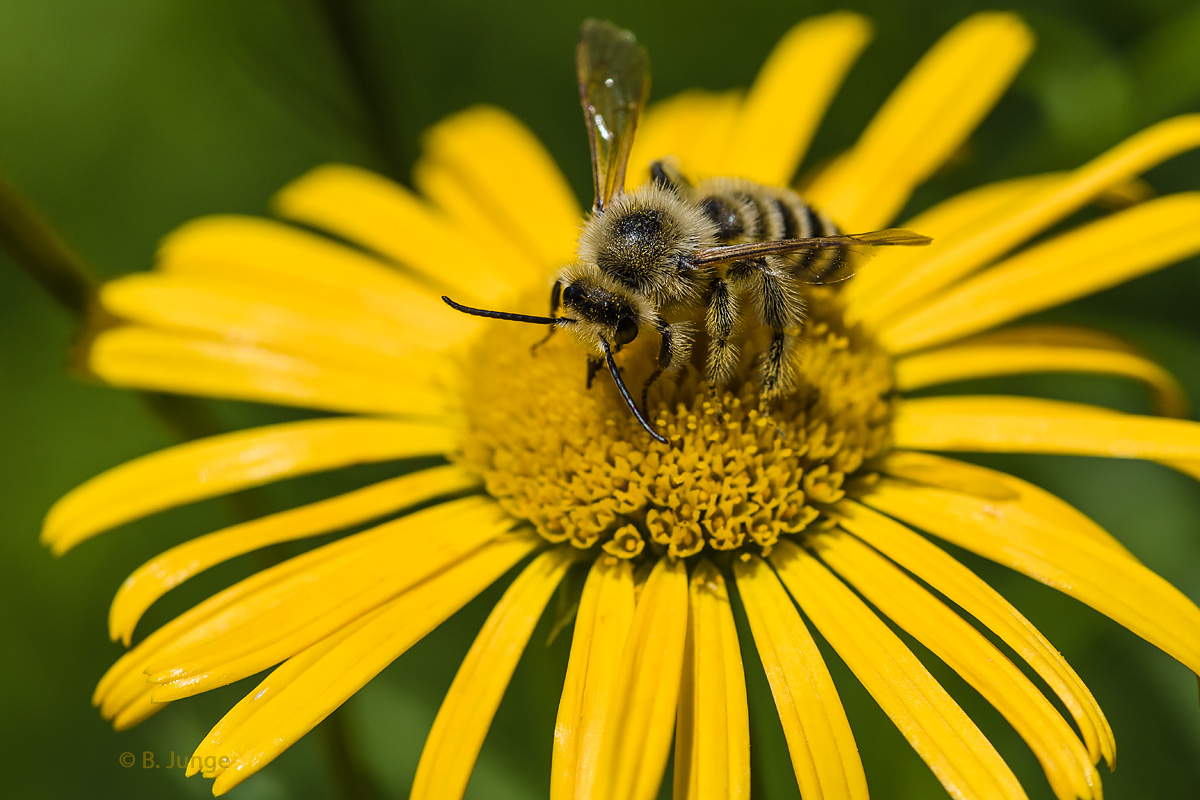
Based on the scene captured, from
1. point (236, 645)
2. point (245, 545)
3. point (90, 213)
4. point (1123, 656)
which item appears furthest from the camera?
point (90, 213)

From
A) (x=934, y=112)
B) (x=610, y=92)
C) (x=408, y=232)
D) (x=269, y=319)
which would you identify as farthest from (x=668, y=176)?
(x=269, y=319)

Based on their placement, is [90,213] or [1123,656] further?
[90,213]

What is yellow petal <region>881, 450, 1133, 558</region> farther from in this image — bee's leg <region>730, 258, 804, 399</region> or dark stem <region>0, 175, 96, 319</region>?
dark stem <region>0, 175, 96, 319</region>

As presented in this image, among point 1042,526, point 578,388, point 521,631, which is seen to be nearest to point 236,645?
point 521,631

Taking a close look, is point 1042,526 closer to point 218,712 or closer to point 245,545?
point 245,545

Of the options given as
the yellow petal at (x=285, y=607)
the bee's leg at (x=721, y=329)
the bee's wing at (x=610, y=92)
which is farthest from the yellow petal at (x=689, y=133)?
the yellow petal at (x=285, y=607)

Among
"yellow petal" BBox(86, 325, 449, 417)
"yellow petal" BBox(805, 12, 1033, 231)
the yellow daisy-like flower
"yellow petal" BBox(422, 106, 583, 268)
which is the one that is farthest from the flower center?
"yellow petal" BBox(422, 106, 583, 268)
